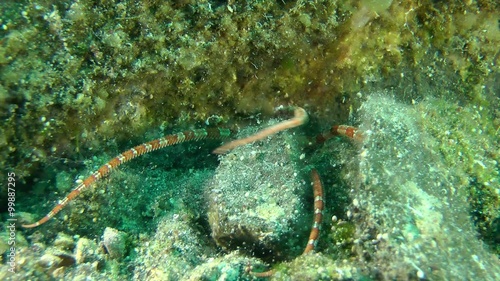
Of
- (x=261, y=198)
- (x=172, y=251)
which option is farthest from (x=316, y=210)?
(x=172, y=251)

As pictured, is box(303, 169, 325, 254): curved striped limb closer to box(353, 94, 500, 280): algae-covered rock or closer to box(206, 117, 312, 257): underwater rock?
box(206, 117, 312, 257): underwater rock

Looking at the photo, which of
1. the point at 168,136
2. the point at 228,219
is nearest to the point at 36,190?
the point at 168,136

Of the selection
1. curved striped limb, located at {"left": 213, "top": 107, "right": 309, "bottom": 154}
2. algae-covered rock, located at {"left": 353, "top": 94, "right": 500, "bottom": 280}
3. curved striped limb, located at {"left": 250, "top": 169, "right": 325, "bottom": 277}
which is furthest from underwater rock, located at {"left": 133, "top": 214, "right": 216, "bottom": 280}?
algae-covered rock, located at {"left": 353, "top": 94, "right": 500, "bottom": 280}

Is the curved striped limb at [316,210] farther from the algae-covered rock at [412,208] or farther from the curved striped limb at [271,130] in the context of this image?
the curved striped limb at [271,130]

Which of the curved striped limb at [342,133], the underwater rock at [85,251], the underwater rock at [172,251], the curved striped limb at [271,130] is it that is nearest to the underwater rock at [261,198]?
the curved striped limb at [271,130]

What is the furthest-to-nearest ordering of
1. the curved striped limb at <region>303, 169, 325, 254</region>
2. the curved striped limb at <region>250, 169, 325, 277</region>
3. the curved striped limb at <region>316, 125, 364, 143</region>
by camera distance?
the curved striped limb at <region>316, 125, 364, 143</region>, the curved striped limb at <region>303, 169, 325, 254</region>, the curved striped limb at <region>250, 169, 325, 277</region>

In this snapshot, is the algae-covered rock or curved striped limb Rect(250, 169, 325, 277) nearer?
the algae-covered rock

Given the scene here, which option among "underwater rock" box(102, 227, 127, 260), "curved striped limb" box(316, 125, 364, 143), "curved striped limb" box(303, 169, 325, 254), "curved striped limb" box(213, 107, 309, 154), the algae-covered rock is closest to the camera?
the algae-covered rock
